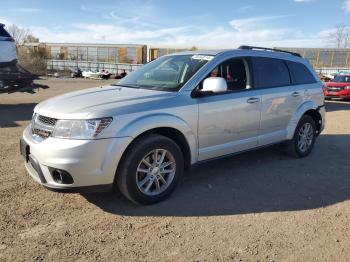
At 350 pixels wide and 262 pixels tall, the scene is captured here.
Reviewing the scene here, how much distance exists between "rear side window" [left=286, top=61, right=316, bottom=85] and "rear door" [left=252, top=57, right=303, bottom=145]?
0.12 m

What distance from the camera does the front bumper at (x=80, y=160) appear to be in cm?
388

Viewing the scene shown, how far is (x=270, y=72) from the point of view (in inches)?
237

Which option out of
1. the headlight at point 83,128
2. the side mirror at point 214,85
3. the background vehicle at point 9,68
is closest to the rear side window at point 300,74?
the side mirror at point 214,85

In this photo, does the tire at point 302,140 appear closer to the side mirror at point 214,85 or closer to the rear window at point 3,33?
the side mirror at point 214,85

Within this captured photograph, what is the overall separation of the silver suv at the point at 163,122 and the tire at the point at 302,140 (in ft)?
0.16

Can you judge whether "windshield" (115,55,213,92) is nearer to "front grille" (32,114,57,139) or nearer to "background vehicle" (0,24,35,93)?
"front grille" (32,114,57,139)

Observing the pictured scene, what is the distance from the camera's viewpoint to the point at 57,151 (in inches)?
154

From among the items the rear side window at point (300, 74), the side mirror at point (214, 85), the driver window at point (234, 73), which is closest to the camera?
the side mirror at point (214, 85)

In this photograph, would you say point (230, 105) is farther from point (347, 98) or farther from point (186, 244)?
point (347, 98)

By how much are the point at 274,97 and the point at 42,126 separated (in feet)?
11.1

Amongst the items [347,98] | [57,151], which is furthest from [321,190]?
[347,98]

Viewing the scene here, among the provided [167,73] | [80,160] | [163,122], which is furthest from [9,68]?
[80,160]

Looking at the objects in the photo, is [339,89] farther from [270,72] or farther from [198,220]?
[198,220]

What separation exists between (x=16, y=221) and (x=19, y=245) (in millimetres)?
526
